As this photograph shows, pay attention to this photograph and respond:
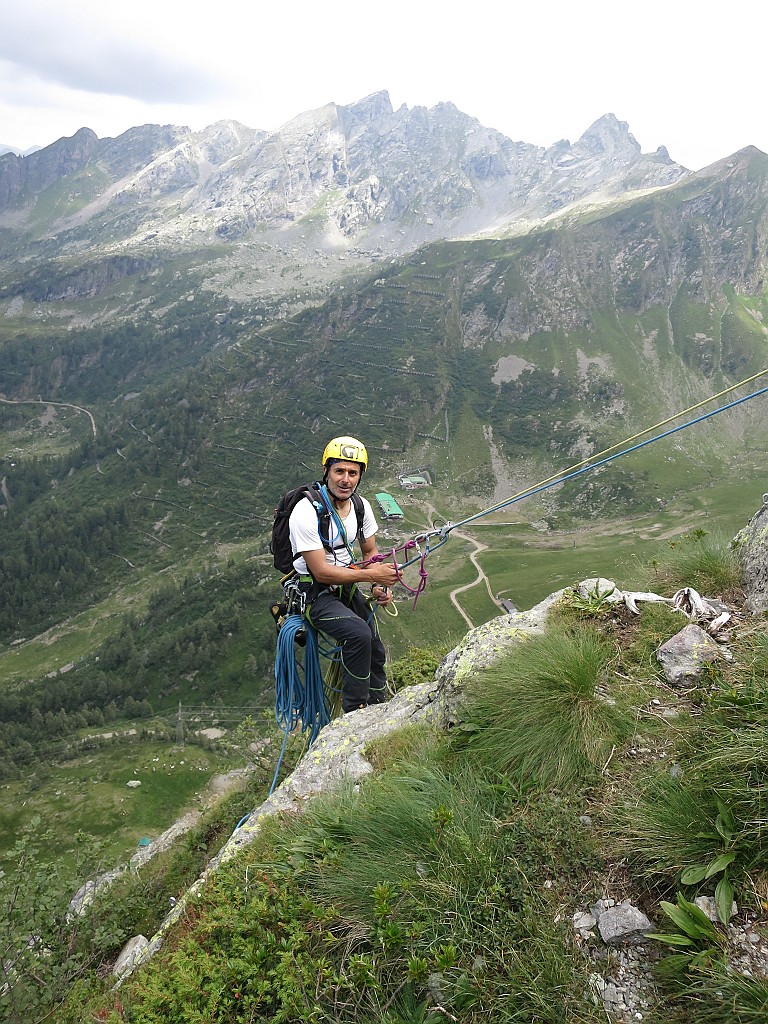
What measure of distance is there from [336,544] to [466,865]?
13.7 feet

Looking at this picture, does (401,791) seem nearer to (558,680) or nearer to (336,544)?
(558,680)

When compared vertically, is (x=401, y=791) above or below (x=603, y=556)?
above

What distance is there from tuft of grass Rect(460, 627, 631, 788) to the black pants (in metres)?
2.37

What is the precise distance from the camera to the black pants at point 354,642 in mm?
7074

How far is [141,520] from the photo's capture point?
179 m

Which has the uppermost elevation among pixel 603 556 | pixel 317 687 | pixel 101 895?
pixel 317 687

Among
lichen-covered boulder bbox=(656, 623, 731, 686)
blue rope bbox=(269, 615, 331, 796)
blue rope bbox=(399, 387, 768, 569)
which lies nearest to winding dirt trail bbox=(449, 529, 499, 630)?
blue rope bbox=(269, 615, 331, 796)

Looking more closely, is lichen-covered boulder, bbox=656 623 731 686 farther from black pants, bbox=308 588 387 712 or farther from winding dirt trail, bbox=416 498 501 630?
winding dirt trail, bbox=416 498 501 630

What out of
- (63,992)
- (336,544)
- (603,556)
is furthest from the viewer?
(603,556)

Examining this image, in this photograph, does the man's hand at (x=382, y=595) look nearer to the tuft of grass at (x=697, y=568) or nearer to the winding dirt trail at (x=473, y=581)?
the tuft of grass at (x=697, y=568)

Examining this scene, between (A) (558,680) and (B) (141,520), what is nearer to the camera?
(A) (558,680)

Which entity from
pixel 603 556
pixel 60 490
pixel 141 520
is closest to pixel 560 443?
pixel 603 556

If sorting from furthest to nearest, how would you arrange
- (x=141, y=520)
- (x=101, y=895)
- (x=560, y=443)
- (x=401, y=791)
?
(x=560, y=443)
(x=141, y=520)
(x=101, y=895)
(x=401, y=791)

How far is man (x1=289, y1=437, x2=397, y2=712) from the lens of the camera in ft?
21.2
